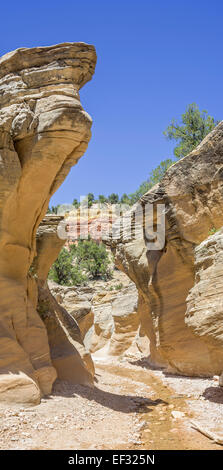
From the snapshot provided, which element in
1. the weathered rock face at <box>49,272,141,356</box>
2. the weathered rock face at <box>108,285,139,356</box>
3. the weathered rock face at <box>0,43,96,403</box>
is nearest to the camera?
the weathered rock face at <box>0,43,96,403</box>

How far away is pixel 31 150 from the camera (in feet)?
26.9

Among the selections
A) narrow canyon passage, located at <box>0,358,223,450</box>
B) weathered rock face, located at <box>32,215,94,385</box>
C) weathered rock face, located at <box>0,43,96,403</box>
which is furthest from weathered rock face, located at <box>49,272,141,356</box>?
weathered rock face, located at <box>0,43,96,403</box>

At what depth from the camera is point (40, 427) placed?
19.3 ft

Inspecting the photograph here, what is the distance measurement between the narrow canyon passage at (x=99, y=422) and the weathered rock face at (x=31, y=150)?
0.90 m

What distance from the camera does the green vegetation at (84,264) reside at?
33.1 meters

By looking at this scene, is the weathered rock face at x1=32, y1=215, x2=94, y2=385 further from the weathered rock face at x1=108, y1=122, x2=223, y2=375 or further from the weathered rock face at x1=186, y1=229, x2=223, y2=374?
the weathered rock face at x1=186, y1=229, x2=223, y2=374

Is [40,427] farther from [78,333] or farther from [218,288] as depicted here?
[78,333]

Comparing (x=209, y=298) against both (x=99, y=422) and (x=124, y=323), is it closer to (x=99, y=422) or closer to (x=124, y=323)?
(x=99, y=422)

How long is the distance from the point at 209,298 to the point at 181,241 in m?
4.20

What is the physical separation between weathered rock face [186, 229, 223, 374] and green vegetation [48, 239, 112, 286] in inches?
1001

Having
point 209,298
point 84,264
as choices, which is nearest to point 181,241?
point 209,298

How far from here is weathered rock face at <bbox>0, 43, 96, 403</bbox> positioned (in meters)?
7.92

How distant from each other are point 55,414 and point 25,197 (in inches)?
167

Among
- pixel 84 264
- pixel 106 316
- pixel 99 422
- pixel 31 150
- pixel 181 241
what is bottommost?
pixel 99 422
